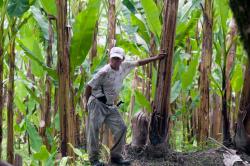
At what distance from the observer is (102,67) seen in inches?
187

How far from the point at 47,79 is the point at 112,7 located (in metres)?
1.11

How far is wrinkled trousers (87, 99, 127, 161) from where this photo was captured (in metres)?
4.70

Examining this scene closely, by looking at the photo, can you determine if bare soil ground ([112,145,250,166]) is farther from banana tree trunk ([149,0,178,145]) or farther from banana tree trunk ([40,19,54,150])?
banana tree trunk ([40,19,54,150])

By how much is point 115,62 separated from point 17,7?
127cm

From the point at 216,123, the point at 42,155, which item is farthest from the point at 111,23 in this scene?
the point at 216,123

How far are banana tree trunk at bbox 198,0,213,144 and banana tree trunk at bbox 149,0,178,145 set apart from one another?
97 cm

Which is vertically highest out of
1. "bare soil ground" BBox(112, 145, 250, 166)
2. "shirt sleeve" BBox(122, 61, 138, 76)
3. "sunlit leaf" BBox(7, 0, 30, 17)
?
"sunlit leaf" BBox(7, 0, 30, 17)

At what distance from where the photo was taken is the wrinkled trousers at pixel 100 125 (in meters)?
4.70

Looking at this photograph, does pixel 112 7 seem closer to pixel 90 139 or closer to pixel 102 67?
pixel 102 67

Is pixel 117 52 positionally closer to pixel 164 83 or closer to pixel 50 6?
pixel 164 83

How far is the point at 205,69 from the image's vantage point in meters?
5.58

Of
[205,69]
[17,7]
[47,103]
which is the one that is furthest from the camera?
Result: [205,69]

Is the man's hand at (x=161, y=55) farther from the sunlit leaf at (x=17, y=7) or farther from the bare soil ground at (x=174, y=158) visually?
the sunlit leaf at (x=17, y=7)

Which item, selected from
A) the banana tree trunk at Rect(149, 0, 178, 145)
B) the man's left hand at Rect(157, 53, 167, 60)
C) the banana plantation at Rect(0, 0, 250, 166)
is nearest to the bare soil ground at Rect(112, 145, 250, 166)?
the banana plantation at Rect(0, 0, 250, 166)
